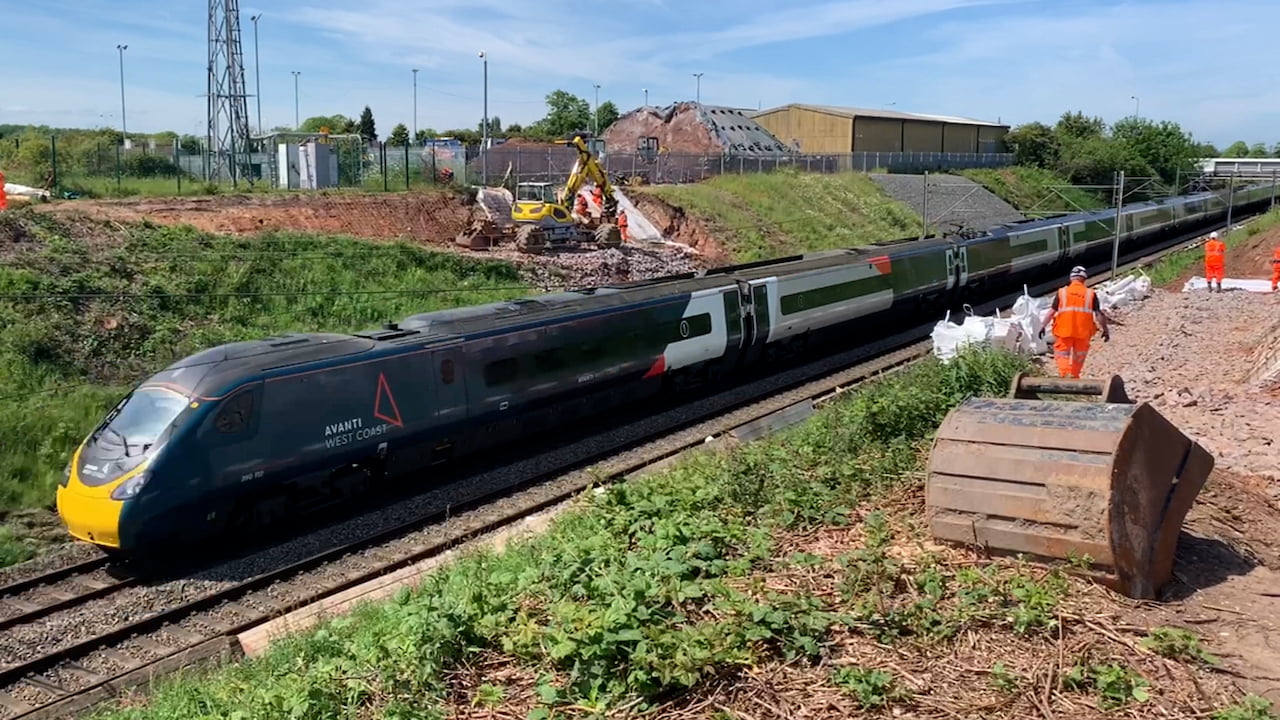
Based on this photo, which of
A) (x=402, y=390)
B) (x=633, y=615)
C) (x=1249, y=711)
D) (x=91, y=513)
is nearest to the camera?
(x=1249, y=711)

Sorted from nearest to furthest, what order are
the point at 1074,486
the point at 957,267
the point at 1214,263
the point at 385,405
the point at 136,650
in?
the point at 1074,486
the point at 136,650
the point at 385,405
the point at 1214,263
the point at 957,267

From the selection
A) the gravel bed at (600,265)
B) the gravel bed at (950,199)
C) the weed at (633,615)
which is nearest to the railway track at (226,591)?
the weed at (633,615)

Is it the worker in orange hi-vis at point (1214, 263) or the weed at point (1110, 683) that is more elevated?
the worker in orange hi-vis at point (1214, 263)

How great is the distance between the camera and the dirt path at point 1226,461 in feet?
17.3

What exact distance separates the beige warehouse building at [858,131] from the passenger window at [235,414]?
53.0m

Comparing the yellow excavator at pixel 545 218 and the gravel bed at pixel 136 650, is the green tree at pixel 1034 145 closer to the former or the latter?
the yellow excavator at pixel 545 218

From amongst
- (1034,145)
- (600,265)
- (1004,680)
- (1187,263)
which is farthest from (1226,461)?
(1034,145)

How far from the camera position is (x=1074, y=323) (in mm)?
13062

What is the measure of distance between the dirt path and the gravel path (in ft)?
0.06

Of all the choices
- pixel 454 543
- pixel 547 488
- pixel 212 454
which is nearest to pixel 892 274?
pixel 547 488

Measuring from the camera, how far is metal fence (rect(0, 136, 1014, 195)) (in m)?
33.1

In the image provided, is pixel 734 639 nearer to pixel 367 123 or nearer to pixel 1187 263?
pixel 1187 263

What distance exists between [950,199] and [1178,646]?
2110 inches

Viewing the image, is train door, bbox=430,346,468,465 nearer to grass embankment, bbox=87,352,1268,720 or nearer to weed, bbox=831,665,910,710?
grass embankment, bbox=87,352,1268,720
